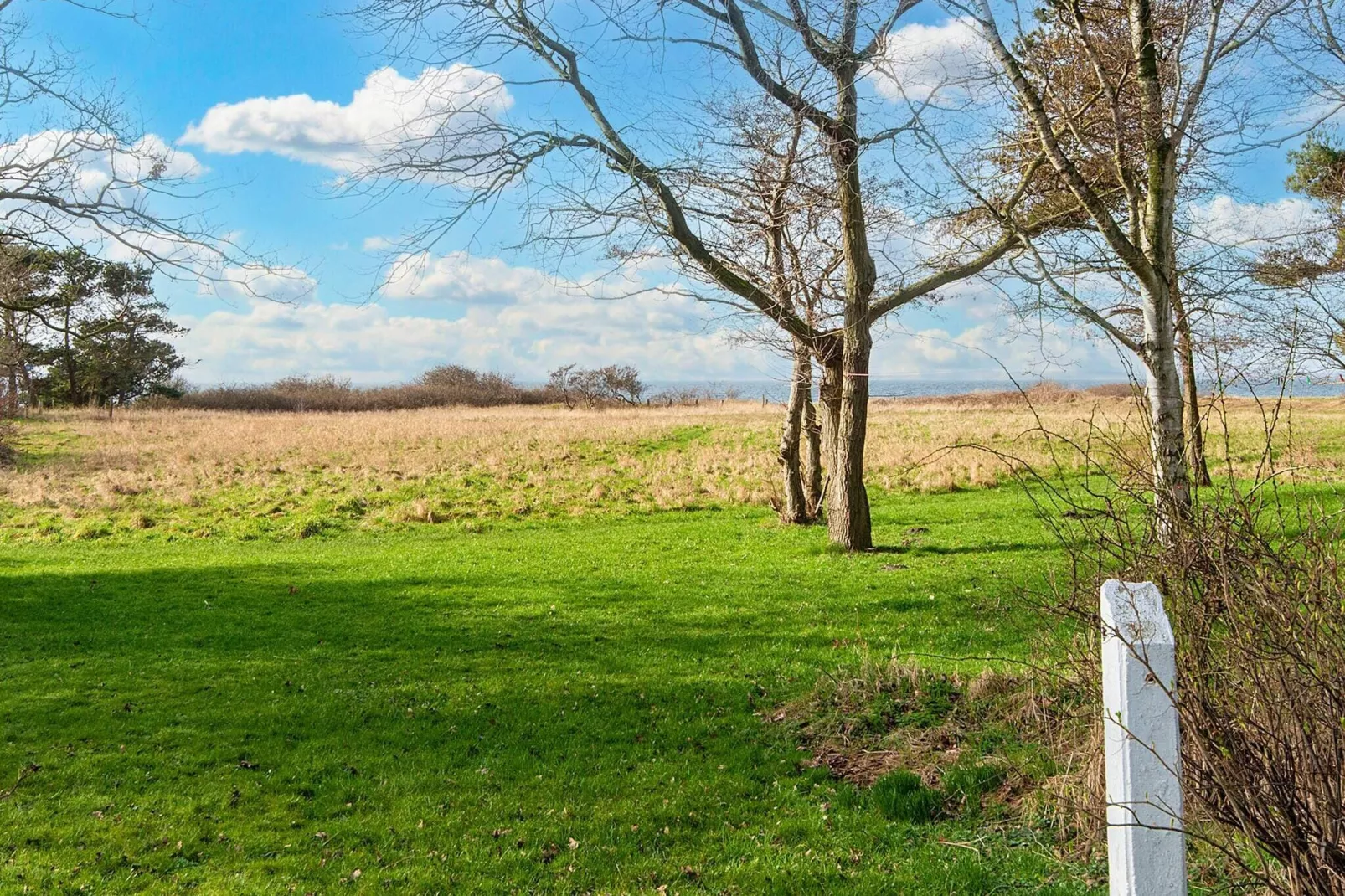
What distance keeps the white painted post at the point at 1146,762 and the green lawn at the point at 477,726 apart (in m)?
1.92

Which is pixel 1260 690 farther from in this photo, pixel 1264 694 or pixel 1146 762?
pixel 1146 762

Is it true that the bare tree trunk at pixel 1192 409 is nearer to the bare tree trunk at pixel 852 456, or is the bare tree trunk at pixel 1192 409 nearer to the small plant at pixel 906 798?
the small plant at pixel 906 798

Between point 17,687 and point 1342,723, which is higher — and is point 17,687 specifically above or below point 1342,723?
below

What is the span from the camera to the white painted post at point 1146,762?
2660 millimetres

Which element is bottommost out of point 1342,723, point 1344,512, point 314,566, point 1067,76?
point 314,566

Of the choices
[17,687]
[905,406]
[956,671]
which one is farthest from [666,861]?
[905,406]

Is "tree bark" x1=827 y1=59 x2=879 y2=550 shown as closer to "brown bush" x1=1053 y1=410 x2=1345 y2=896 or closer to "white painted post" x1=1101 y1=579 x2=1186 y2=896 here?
"brown bush" x1=1053 y1=410 x2=1345 y2=896

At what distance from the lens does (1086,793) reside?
4.93m

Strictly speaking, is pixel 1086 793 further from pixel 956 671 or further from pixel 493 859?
pixel 493 859

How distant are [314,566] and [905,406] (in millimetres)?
40115

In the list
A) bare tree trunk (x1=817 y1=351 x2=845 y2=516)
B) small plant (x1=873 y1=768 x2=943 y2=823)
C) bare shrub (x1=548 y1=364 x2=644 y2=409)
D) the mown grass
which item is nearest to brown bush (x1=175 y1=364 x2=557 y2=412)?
bare shrub (x1=548 y1=364 x2=644 y2=409)

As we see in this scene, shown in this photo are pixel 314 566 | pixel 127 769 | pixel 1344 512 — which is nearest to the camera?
pixel 1344 512

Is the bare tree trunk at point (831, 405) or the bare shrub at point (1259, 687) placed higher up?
the bare tree trunk at point (831, 405)

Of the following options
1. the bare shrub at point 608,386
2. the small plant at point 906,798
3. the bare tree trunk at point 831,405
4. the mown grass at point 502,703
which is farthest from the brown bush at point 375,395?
the small plant at point 906,798
